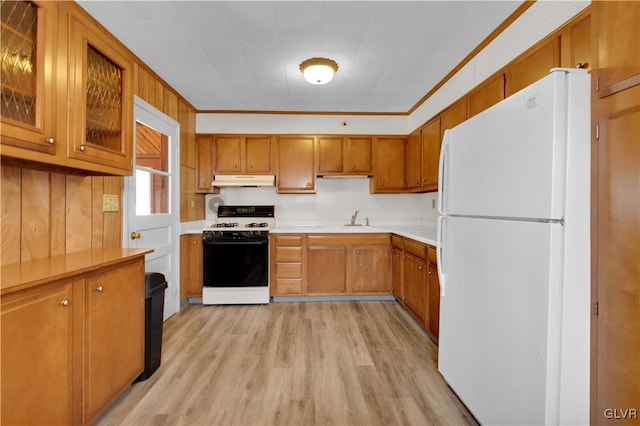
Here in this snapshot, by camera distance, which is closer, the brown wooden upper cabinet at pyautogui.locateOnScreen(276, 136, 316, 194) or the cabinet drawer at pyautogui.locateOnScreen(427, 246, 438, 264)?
the cabinet drawer at pyautogui.locateOnScreen(427, 246, 438, 264)

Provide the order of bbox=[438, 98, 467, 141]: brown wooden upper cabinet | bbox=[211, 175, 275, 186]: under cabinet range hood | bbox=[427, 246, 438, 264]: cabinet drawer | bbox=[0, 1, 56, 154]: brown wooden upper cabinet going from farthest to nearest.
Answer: bbox=[211, 175, 275, 186]: under cabinet range hood < bbox=[438, 98, 467, 141]: brown wooden upper cabinet < bbox=[427, 246, 438, 264]: cabinet drawer < bbox=[0, 1, 56, 154]: brown wooden upper cabinet

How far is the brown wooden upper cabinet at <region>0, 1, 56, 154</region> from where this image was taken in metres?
1.19

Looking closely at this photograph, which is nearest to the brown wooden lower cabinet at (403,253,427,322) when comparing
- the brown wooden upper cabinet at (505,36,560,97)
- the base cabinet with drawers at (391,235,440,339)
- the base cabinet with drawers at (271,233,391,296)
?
the base cabinet with drawers at (391,235,440,339)

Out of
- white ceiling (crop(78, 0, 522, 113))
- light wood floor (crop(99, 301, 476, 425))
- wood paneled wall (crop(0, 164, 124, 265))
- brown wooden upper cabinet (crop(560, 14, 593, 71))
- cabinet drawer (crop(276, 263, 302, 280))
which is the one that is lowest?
light wood floor (crop(99, 301, 476, 425))

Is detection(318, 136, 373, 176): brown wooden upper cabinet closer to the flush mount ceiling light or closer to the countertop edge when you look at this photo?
the flush mount ceiling light

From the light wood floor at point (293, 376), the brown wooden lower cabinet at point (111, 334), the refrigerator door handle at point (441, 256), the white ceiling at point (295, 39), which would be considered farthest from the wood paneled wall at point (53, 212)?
the refrigerator door handle at point (441, 256)

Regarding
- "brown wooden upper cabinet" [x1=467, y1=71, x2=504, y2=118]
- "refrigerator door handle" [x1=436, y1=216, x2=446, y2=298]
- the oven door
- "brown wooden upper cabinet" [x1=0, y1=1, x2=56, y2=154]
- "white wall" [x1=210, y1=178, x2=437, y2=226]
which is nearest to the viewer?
"brown wooden upper cabinet" [x1=0, y1=1, x2=56, y2=154]

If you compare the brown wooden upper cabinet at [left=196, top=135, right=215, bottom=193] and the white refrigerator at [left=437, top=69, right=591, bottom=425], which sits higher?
the brown wooden upper cabinet at [left=196, top=135, right=215, bottom=193]

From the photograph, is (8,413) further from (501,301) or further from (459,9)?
(459,9)

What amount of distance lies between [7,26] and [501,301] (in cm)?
A: 236

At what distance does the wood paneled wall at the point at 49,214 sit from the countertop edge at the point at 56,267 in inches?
2.8

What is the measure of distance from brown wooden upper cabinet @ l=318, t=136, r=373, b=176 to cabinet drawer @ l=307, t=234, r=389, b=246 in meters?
0.87

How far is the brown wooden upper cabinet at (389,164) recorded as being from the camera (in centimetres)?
410
